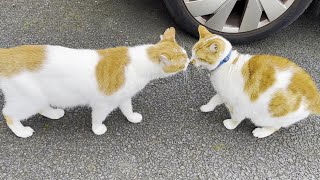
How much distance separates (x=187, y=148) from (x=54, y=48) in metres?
1.06

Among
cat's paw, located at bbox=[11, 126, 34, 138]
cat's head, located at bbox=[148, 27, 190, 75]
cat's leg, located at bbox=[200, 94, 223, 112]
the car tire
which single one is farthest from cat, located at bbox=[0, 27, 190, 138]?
the car tire

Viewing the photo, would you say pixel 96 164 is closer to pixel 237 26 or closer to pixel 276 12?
pixel 237 26

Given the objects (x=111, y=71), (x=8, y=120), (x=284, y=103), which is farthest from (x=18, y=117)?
(x=284, y=103)

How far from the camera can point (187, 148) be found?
240 centimetres

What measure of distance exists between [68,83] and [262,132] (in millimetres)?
1327

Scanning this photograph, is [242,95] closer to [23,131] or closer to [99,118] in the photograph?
[99,118]

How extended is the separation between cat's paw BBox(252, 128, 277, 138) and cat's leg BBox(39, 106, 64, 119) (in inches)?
52.8

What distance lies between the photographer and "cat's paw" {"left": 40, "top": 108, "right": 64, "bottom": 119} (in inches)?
95.8

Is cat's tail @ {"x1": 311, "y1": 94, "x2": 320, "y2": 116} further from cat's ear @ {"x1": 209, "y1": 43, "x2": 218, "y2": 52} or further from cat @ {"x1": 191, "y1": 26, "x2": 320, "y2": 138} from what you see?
cat's ear @ {"x1": 209, "y1": 43, "x2": 218, "y2": 52}

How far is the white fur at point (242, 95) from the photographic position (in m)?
2.16

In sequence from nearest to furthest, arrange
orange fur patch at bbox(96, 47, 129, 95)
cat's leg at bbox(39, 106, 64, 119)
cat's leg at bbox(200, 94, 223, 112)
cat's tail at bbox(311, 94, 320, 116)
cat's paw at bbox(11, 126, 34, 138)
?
orange fur patch at bbox(96, 47, 129, 95)
cat's tail at bbox(311, 94, 320, 116)
cat's paw at bbox(11, 126, 34, 138)
cat's leg at bbox(39, 106, 64, 119)
cat's leg at bbox(200, 94, 223, 112)

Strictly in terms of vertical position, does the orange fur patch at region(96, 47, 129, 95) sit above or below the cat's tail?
above

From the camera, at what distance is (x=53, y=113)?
2.45 m

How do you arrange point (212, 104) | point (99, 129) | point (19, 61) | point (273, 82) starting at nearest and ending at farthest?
1. point (19, 61)
2. point (273, 82)
3. point (99, 129)
4. point (212, 104)
